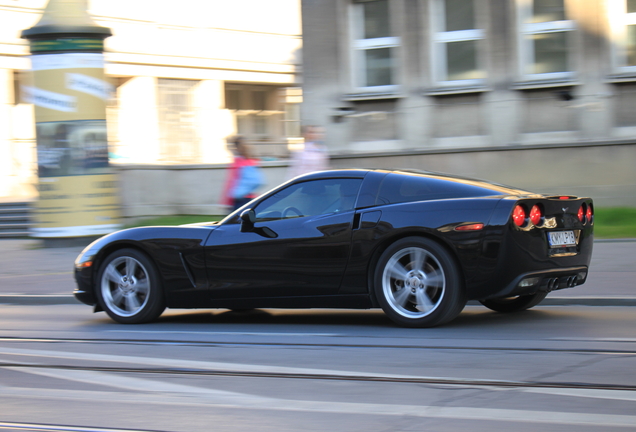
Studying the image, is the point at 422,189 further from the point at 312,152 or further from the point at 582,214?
the point at 312,152

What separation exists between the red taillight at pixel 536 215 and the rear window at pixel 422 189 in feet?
0.97

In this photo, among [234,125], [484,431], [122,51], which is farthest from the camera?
[234,125]

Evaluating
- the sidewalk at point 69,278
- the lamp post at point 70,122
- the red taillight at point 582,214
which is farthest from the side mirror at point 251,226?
the lamp post at point 70,122

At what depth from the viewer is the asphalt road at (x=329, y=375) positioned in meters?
3.98

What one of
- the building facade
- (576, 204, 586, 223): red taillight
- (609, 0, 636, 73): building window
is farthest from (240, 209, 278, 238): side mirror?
(609, 0, 636, 73): building window

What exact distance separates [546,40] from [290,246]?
426 inches

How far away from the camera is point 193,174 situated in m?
18.8

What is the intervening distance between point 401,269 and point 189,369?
186cm

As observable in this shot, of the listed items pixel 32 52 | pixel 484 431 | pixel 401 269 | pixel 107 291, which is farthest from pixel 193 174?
pixel 484 431

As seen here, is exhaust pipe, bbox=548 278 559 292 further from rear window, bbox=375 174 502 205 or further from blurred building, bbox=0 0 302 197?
blurred building, bbox=0 0 302 197

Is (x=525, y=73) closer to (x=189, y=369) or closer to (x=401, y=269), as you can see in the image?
(x=401, y=269)

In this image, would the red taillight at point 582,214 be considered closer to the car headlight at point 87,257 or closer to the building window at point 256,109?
the car headlight at point 87,257

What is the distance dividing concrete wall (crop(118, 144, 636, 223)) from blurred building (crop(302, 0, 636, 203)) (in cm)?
3

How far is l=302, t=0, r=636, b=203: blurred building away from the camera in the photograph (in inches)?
611
